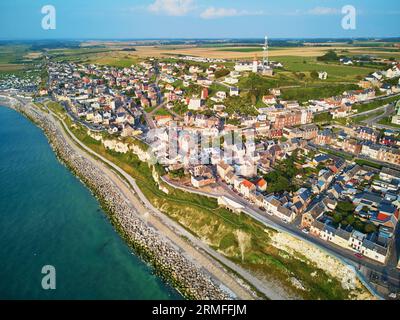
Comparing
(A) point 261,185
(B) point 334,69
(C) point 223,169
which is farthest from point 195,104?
→ (B) point 334,69

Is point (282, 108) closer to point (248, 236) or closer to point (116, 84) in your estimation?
point (248, 236)

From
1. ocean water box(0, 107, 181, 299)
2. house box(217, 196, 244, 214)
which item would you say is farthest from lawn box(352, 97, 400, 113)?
ocean water box(0, 107, 181, 299)

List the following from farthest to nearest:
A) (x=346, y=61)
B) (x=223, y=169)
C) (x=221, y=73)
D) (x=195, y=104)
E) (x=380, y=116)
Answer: (x=346, y=61) → (x=221, y=73) → (x=195, y=104) → (x=380, y=116) → (x=223, y=169)

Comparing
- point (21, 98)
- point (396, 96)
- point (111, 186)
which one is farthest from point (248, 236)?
point (21, 98)

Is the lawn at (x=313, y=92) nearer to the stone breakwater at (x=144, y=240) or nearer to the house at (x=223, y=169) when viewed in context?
the house at (x=223, y=169)

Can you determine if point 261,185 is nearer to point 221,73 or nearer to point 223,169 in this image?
point 223,169

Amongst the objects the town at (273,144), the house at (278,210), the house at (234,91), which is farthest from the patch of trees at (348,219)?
the house at (234,91)
